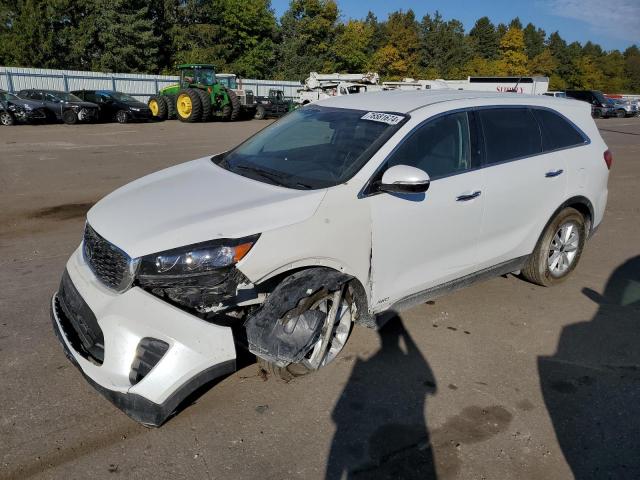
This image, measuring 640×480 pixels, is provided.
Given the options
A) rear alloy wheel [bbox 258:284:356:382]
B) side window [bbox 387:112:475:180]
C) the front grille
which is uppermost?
side window [bbox 387:112:475:180]

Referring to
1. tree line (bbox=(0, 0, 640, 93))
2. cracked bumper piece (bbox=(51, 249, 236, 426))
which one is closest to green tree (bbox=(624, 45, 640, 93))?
tree line (bbox=(0, 0, 640, 93))

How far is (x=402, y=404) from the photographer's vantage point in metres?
3.18

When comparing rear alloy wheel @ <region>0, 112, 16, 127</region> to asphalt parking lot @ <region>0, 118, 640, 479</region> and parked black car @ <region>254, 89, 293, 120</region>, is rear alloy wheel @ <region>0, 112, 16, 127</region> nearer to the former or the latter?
parked black car @ <region>254, 89, 293, 120</region>

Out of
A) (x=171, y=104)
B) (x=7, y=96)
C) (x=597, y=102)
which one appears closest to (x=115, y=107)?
(x=171, y=104)

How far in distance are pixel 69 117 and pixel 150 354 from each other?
22.7 m

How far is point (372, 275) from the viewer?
3.44m

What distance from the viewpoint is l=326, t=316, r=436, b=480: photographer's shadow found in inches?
105

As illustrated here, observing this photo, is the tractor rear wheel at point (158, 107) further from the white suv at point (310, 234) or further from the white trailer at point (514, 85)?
the white suv at point (310, 234)

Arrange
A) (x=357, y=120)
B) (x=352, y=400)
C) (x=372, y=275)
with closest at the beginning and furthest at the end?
1. (x=352, y=400)
2. (x=372, y=275)
3. (x=357, y=120)

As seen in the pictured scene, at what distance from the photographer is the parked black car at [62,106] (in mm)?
22047

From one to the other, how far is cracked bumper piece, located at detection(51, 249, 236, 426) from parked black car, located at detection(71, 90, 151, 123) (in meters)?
23.4

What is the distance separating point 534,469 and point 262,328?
155cm

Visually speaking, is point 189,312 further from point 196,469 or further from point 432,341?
point 432,341

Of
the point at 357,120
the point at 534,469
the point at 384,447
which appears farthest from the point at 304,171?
the point at 534,469
